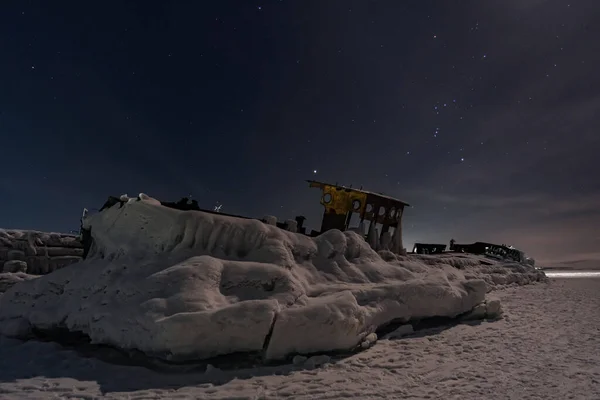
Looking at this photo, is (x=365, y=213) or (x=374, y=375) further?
(x=365, y=213)

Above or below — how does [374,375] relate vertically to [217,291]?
below

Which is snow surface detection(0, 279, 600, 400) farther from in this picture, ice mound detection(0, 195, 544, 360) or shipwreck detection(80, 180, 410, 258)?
shipwreck detection(80, 180, 410, 258)

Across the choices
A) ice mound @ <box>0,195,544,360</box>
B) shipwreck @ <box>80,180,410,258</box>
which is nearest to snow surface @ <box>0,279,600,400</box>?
ice mound @ <box>0,195,544,360</box>

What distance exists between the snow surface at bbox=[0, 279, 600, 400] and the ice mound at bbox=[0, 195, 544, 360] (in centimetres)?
42

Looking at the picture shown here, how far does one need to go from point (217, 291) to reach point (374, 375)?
9.17 ft

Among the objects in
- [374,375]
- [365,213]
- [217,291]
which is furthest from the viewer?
[365,213]

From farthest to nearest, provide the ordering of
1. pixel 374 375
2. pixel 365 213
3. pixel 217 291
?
1. pixel 365 213
2. pixel 217 291
3. pixel 374 375

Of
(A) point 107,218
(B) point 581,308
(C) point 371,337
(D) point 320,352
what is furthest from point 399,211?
(A) point 107,218

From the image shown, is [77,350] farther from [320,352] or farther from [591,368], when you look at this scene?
[591,368]

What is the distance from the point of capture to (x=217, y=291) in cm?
599

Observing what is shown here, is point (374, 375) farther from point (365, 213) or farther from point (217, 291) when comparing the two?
point (365, 213)

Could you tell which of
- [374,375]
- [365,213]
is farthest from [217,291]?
[365,213]

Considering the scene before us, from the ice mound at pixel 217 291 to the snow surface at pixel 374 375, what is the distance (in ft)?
1.39

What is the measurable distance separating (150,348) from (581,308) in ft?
40.9
